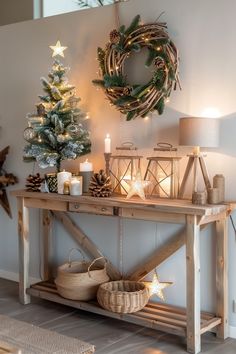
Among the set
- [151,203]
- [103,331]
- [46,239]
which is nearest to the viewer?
[151,203]

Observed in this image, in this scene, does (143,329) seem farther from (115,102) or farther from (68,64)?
(68,64)

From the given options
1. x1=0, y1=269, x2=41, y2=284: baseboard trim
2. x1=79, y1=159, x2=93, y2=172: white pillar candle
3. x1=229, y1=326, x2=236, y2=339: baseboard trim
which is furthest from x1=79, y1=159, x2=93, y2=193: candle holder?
x1=229, y1=326, x2=236, y2=339: baseboard trim

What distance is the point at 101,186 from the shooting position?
11.6ft

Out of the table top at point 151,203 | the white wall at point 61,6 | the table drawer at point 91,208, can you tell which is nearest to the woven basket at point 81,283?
the table drawer at point 91,208

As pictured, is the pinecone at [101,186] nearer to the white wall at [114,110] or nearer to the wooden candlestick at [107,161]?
the wooden candlestick at [107,161]

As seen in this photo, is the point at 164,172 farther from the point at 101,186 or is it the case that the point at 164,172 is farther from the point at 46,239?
the point at 46,239

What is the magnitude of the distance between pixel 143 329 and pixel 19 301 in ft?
3.74

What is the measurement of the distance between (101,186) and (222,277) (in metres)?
1.05

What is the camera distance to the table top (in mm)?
3027

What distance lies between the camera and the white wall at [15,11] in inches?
195

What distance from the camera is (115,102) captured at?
361 centimetres

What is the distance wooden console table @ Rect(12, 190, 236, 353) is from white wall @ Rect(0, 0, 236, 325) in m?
0.08

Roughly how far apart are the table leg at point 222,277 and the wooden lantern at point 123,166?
0.77 metres

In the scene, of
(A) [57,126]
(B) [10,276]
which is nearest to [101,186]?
(A) [57,126]
